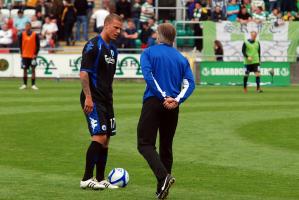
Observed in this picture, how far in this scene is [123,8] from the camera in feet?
139

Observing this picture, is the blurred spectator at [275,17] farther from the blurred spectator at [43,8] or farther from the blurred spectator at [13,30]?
the blurred spectator at [13,30]

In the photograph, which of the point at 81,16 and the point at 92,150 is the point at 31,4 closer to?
the point at 81,16

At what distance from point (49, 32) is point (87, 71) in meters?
30.3

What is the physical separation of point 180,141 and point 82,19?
26.3 metres

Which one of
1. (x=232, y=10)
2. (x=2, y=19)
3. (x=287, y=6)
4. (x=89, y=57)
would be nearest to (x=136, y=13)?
(x=232, y=10)

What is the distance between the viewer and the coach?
10.5 m

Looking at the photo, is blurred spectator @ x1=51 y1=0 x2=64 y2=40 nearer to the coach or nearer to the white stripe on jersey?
the white stripe on jersey

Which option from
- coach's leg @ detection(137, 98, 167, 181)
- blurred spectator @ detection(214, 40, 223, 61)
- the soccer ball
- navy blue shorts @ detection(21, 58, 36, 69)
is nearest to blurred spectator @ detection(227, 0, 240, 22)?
blurred spectator @ detection(214, 40, 223, 61)

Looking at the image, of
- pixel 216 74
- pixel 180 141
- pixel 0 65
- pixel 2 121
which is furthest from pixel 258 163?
pixel 0 65

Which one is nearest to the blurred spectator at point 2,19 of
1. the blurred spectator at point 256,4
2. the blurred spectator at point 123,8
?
the blurred spectator at point 123,8

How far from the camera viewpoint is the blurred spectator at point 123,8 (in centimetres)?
4201

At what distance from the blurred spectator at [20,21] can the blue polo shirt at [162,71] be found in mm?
31233

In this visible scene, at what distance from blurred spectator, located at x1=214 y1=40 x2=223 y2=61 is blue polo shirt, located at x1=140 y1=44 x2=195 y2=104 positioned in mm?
27646

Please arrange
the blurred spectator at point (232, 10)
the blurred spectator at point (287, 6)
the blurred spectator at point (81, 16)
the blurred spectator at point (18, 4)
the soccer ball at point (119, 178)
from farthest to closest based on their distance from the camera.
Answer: the blurred spectator at point (18, 4), the blurred spectator at point (81, 16), the blurred spectator at point (287, 6), the blurred spectator at point (232, 10), the soccer ball at point (119, 178)
